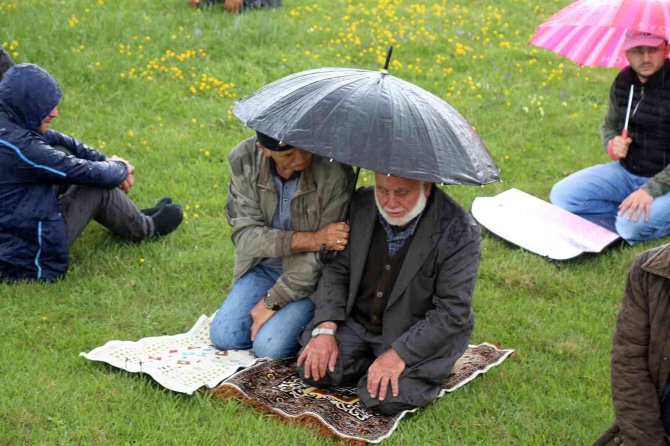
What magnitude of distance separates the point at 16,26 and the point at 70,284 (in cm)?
533

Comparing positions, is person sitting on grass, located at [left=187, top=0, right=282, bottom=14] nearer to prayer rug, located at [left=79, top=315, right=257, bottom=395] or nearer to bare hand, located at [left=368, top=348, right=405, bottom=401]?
prayer rug, located at [left=79, top=315, right=257, bottom=395]

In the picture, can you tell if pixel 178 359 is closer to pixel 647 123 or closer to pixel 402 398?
pixel 402 398

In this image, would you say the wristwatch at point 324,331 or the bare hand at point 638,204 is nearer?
the wristwatch at point 324,331

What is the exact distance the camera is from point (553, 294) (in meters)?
6.62

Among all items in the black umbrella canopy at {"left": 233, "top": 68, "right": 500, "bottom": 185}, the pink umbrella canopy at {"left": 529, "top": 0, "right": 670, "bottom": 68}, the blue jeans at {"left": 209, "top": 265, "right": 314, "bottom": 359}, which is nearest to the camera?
the black umbrella canopy at {"left": 233, "top": 68, "right": 500, "bottom": 185}

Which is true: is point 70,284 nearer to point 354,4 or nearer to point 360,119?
point 360,119

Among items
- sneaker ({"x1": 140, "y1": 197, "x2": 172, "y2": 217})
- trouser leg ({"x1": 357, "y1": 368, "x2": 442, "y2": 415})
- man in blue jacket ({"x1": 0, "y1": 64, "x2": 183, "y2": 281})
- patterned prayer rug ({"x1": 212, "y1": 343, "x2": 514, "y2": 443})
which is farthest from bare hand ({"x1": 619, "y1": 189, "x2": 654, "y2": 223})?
man in blue jacket ({"x1": 0, "y1": 64, "x2": 183, "y2": 281})

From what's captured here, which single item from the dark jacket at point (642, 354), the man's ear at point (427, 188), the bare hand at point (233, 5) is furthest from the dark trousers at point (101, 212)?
the bare hand at point (233, 5)

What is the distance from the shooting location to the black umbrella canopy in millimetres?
4352

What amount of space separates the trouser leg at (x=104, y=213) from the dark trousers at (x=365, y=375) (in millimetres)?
2140

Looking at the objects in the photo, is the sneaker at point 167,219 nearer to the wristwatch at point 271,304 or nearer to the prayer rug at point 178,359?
the prayer rug at point 178,359

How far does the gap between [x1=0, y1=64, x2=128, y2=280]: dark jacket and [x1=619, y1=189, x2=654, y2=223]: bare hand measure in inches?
153

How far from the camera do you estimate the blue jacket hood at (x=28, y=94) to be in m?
5.98

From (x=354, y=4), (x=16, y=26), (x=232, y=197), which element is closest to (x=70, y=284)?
(x=232, y=197)
